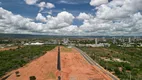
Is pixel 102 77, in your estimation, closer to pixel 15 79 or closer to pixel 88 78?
pixel 88 78

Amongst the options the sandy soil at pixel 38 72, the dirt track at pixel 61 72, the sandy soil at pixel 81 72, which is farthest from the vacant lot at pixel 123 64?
the sandy soil at pixel 38 72

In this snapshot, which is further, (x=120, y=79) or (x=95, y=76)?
(x=95, y=76)

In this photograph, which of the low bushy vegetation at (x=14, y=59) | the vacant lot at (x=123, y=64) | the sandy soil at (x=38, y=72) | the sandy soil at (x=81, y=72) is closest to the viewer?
the sandy soil at (x=38, y=72)

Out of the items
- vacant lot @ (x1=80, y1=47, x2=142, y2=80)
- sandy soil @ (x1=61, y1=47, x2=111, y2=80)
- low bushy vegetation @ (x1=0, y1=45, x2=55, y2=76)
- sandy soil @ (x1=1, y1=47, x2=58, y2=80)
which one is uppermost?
low bushy vegetation @ (x1=0, y1=45, x2=55, y2=76)

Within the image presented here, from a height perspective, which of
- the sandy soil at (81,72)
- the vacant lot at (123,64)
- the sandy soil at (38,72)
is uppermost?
the sandy soil at (38,72)

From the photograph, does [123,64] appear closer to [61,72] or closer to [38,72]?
[61,72]

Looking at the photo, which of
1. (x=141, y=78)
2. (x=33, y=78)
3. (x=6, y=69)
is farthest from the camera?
(x=6, y=69)

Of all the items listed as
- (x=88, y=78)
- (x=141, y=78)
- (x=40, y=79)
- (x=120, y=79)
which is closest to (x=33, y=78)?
(x=40, y=79)

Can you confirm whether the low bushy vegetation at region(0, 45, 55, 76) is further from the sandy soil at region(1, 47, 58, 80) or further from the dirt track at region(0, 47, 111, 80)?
the sandy soil at region(1, 47, 58, 80)

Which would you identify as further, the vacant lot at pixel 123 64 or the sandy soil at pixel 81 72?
the vacant lot at pixel 123 64

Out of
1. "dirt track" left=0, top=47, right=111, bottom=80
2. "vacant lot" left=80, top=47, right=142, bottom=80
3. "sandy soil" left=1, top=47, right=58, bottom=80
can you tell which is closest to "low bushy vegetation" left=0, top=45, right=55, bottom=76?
"dirt track" left=0, top=47, right=111, bottom=80

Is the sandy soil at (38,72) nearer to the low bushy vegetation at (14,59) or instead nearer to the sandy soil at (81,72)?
the sandy soil at (81,72)
